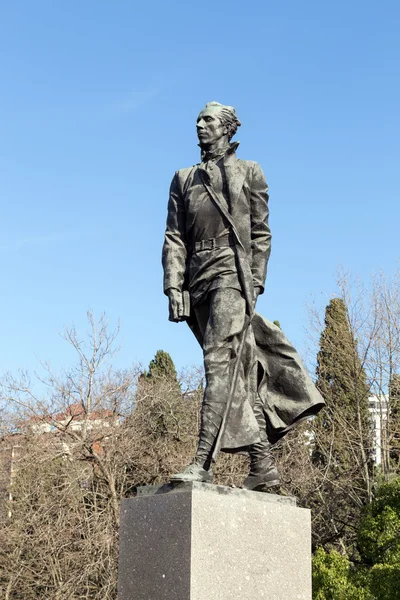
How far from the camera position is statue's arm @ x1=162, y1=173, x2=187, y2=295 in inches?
226

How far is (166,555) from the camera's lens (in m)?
4.68

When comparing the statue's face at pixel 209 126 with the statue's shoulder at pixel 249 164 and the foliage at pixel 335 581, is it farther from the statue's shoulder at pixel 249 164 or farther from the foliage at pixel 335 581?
the foliage at pixel 335 581

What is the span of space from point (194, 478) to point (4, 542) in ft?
47.9

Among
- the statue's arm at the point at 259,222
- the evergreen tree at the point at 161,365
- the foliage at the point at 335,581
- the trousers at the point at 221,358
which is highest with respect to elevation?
the evergreen tree at the point at 161,365

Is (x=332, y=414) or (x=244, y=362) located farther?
(x=332, y=414)

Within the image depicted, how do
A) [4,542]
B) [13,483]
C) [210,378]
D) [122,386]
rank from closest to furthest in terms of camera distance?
1. [210,378]
2. [4,542]
3. [13,483]
4. [122,386]

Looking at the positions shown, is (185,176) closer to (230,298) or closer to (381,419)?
(230,298)

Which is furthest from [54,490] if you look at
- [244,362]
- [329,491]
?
[244,362]

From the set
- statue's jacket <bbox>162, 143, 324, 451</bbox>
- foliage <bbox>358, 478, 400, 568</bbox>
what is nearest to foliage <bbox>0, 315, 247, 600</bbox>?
foliage <bbox>358, 478, 400, 568</bbox>

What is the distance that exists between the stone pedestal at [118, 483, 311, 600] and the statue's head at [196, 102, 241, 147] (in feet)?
8.24

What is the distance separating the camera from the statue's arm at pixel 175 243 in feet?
18.9

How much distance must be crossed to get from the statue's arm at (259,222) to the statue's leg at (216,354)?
0.42 meters

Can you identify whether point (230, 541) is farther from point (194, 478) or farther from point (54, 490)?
point (54, 490)

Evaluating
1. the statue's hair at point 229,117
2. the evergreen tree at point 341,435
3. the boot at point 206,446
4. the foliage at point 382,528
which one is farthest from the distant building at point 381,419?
the boot at point 206,446
